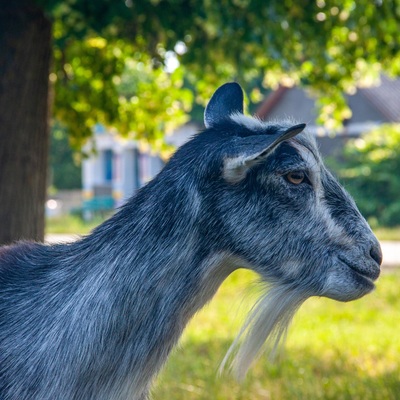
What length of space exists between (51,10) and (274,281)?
3407mm

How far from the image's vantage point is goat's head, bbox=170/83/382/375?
128 inches

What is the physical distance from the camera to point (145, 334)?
3215 millimetres

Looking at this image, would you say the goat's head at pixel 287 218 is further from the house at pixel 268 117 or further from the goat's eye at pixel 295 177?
the house at pixel 268 117

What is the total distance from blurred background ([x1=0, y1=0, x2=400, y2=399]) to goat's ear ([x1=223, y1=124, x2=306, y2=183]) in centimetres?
112

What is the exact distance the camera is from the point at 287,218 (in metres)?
3.28

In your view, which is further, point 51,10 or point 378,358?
point 378,358

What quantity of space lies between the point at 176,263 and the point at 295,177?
593mm

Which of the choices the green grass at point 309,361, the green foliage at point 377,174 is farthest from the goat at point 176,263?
the green foliage at point 377,174

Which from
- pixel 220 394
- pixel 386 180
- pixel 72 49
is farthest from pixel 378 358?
pixel 386 180

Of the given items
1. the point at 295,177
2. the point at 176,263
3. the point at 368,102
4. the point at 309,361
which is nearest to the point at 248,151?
the point at 295,177

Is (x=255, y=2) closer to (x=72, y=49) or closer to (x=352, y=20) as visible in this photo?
(x=352, y=20)

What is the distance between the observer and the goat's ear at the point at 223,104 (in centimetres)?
356

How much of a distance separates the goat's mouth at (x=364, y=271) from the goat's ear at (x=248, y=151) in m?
0.55

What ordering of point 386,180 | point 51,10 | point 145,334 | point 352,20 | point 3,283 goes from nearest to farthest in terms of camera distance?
point 145,334
point 3,283
point 51,10
point 352,20
point 386,180
